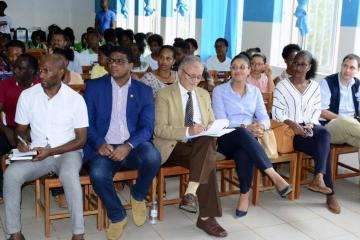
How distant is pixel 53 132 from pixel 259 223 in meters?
1.52

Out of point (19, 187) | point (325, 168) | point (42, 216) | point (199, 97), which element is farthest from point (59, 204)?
point (325, 168)

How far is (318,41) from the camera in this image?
618 cm

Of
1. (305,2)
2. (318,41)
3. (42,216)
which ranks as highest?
(305,2)

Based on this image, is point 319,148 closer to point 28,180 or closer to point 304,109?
point 304,109

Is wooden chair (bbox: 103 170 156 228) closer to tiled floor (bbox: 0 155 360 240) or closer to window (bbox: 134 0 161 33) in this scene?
tiled floor (bbox: 0 155 360 240)

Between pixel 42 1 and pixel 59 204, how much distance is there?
10.8m

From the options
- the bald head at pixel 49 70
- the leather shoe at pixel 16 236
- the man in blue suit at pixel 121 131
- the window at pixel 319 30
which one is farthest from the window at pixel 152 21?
the leather shoe at pixel 16 236

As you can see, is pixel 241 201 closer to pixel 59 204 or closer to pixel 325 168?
pixel 325 168

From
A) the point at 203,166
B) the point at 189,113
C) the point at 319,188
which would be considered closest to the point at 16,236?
the point at 203,166

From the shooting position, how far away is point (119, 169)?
2.89 meters

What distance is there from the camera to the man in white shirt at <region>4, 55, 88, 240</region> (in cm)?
263

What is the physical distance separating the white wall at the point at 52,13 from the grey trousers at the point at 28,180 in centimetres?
1117

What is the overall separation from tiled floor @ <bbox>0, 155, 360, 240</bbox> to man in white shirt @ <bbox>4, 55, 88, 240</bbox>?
0.37 m

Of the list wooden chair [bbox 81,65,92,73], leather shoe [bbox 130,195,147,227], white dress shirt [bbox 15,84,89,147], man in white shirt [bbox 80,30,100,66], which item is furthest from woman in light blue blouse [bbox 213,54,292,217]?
man in white shirt [bbox 80,30,100,66]
